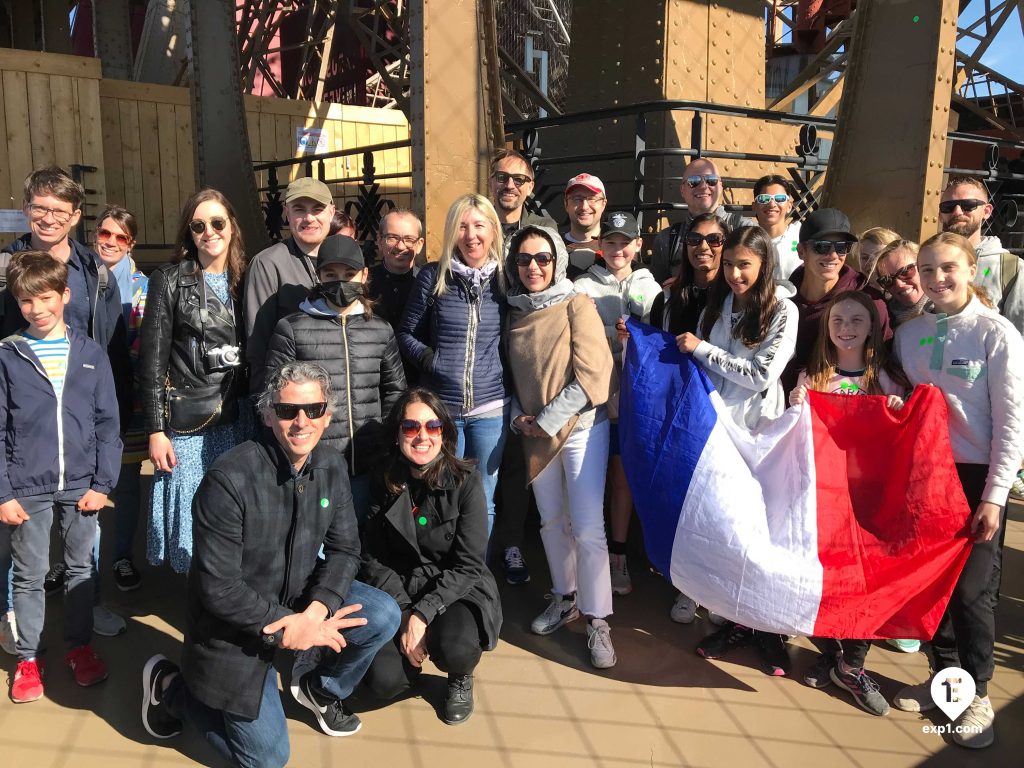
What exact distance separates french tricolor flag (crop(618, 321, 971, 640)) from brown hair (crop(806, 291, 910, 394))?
12cm

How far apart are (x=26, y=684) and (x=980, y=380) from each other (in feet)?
13.1

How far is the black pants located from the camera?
10.00 ft

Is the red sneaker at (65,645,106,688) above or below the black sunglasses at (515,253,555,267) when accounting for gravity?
below

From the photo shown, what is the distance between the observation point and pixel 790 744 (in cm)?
288

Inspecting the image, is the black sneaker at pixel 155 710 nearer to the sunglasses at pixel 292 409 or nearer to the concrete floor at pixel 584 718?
the concrete floor at pixel 584 718

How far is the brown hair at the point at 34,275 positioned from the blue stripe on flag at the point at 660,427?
2459mm

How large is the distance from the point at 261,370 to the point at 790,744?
2631 millimetres

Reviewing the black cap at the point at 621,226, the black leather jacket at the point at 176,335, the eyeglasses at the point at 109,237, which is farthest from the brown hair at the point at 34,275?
the black cap at the point at 621,226

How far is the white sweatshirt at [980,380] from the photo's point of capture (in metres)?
2.97

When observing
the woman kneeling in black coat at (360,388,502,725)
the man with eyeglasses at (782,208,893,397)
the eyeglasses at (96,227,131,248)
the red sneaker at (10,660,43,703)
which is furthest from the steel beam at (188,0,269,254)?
the man with eyeglasses at (782,208,893,397)

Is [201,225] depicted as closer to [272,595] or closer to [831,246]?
[272,595]

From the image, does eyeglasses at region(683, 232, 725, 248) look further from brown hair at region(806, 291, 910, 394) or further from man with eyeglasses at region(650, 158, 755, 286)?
man with eyeglasses at region(650, 158, 755, 286)

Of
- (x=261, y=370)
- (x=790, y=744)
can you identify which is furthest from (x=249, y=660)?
(x=790, y=744)

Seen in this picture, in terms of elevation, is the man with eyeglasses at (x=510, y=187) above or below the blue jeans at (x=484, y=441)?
above
